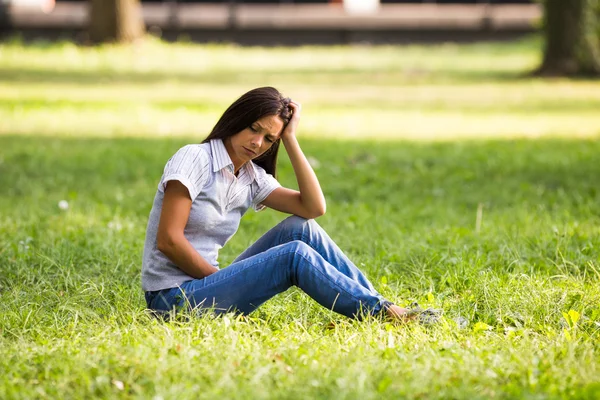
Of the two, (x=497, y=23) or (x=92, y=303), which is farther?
(x=497, y=23)

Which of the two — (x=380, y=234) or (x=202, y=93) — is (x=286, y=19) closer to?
(x=202, y=93)

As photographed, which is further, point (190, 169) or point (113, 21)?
point (113, 21)

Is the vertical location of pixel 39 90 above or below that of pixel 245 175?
below

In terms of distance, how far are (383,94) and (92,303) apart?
1267cm

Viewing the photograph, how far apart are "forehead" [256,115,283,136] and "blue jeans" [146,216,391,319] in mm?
561

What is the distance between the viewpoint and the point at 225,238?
14.9 feet

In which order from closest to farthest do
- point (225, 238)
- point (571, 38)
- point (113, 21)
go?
1. point (225, 238)
2. point (571, 38)
3. point (113, 21)

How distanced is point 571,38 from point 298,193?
16152mm

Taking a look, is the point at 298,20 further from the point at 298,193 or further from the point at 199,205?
the point at 199,205

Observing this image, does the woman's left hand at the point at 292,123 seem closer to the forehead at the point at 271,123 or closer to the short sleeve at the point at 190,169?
the forehead at the point at 271,123

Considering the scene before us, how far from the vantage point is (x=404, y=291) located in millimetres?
5102

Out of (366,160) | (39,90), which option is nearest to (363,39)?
(39,90)

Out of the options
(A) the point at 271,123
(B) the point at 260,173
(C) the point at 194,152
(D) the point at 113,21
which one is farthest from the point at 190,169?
(D) the point at 113,21

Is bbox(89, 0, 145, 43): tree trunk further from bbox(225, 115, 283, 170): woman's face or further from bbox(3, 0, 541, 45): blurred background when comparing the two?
bbox(225, 115, 283, 170): woman's face
